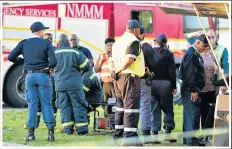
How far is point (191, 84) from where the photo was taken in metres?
11.8

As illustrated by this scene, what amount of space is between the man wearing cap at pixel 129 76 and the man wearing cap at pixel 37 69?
118 centimetres

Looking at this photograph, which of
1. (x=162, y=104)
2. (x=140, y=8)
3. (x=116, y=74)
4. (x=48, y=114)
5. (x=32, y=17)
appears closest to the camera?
(x=116, y=74)

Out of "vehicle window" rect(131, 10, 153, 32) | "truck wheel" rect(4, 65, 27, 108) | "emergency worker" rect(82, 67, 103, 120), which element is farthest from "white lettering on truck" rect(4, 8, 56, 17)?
"emergency worker" rect(82, 67, 103, 120)

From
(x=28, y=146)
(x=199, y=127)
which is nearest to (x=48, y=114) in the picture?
(x=28, y=146)

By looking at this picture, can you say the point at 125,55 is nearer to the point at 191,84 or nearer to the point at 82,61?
the point at 191,84

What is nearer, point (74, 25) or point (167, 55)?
point (167, 55)

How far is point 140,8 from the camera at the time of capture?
2009 cm

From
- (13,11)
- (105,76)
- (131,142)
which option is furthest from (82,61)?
(13,11)

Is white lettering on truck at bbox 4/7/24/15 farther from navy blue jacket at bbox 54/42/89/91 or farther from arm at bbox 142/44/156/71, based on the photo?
arm at bbox 142/44/156/71

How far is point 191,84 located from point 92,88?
2.22m

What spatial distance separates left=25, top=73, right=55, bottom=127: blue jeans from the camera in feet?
38.2

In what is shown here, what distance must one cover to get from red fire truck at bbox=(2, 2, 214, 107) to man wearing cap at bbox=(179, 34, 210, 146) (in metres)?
7.07

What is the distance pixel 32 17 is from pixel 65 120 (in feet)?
19.6

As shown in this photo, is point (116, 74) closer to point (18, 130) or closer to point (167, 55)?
point (167, 55)
